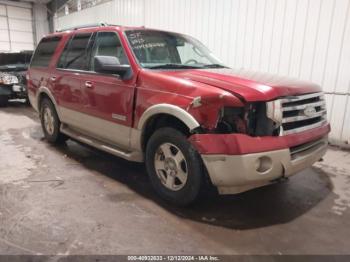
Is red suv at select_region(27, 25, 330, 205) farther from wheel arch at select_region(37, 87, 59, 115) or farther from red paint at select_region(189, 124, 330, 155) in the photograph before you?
wheel arch at select_region(37, 87, 59, 115)

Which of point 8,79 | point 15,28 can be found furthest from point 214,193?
point 15,28

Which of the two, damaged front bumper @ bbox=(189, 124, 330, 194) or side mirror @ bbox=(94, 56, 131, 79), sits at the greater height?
side mirror @ bbox=(94, 56, 131, 79)

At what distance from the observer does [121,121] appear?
3.27 meters

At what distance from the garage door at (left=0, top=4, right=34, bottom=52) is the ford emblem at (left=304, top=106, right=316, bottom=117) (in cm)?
1563

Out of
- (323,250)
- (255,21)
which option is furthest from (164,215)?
(255,21)

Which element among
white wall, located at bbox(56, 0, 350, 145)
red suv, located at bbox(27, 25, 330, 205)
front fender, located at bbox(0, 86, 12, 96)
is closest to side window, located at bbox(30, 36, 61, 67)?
red suv, located at bbox(27, 25, 330, 205)

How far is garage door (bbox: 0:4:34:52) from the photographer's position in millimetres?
14406

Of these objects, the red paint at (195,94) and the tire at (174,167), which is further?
the tire at (174,167)

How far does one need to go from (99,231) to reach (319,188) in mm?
2523

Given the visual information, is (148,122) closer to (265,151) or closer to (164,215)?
(164,215)

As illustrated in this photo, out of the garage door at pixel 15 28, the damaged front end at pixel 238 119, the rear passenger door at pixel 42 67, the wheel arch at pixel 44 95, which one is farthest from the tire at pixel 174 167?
the garage door at pixel 15 28

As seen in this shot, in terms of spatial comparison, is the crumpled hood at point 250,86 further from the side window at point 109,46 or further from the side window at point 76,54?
the side window at point 76,54

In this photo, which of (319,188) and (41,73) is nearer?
(319,188)

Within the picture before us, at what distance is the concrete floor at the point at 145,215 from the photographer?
2305 millimetres
